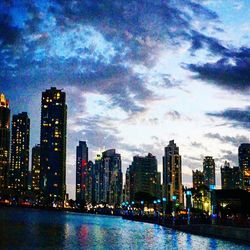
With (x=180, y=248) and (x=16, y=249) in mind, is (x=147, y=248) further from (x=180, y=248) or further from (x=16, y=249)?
(x=16, y=249)

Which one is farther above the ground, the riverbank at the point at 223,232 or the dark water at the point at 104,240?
the riverbank at the point at 223,232

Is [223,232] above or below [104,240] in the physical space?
above

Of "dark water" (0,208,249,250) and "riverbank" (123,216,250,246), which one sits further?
"riverbank" (123,216,250,246)

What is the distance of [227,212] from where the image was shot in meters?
131

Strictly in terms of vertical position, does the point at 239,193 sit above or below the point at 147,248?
above

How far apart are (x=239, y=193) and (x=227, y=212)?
718cm

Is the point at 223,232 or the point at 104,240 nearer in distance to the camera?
the point at 223,232

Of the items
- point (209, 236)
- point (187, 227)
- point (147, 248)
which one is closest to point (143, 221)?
point (187, 227)

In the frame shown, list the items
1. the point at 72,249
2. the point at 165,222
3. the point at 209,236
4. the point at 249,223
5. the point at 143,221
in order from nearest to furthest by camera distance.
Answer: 1. the point at 72,249
2. the point at 249,223
3. the point at 209,236
4. the point at 165,222
5. the point at 143,221

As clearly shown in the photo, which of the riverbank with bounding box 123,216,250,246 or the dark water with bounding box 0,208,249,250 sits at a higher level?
the riverbank with bounding box 123,216,250,246

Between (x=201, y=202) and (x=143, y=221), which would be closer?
(x=143, y=221)

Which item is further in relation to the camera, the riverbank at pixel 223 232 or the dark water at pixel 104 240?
the riverbank at pixel 223 232

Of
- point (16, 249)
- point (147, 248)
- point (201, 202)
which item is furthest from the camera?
point (201, 202)

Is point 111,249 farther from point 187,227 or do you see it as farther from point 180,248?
point 187,227
